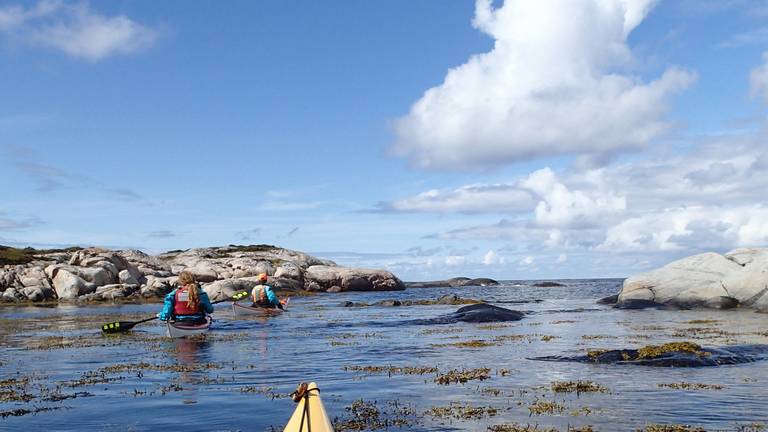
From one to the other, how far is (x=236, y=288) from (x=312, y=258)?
38990mm

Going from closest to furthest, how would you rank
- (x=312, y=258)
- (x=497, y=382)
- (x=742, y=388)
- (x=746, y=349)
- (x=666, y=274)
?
(x=742, y=388)
(x=497, y=382)
(x=746, y=349)
(x=666, y=274)
(x=312, y=258)

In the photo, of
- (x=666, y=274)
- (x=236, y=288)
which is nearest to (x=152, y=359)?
(x=666, y=274)

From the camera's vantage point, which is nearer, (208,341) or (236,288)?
(208,341)

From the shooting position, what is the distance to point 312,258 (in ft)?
354

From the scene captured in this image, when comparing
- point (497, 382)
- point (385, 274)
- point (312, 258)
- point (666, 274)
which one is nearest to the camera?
point (497, 382)

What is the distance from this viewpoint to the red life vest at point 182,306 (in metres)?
28.8

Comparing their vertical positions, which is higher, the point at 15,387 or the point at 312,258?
the point at 312,258

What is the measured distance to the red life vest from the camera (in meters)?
28.8

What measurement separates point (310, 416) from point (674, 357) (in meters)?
14.3

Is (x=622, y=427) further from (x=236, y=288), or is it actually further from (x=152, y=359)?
(x=236, y=288)

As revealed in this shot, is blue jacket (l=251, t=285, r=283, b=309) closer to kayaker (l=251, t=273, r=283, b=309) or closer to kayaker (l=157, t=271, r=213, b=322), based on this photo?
kayaker (l=251, t=273, r=283, b=309)

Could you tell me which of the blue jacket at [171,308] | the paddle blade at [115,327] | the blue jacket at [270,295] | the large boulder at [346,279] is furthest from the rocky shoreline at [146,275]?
the blue jacket at [171,308]

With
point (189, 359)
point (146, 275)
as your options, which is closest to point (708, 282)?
point (189, 359)

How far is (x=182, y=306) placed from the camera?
28.9 m
